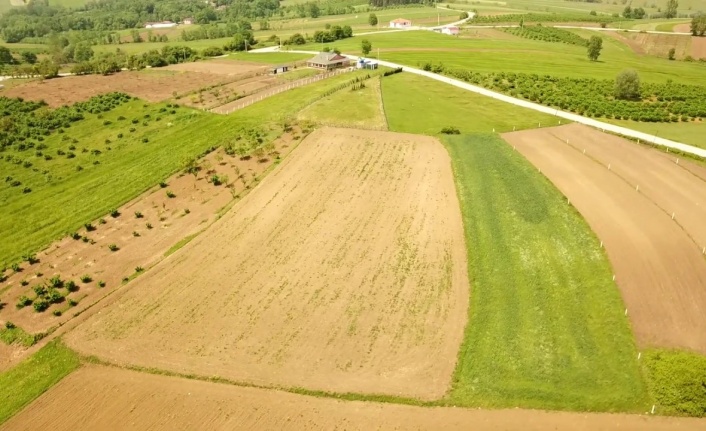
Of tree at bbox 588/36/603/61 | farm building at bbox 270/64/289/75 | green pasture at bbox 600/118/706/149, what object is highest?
tree at bbox 588/36/603/61

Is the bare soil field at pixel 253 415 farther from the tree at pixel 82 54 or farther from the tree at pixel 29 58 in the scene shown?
the tree at pixel 29 58

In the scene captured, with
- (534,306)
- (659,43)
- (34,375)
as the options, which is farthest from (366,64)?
(659,43)

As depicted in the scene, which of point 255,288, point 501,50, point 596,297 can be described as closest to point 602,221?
point 596,297

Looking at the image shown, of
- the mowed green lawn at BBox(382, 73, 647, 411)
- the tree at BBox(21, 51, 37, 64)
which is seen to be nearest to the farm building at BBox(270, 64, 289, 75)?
the mowed green lawn at BBox(382, 73, 647, 411)

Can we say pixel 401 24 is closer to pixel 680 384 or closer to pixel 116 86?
pixel 116 86

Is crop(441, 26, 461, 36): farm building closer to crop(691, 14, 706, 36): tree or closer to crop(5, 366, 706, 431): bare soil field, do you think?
crop(691, 14, 706, 36): tree

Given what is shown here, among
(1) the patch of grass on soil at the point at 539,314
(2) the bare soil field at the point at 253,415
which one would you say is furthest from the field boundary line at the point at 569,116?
(2) the bare soil field at the point at 253,415
